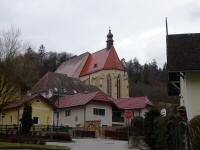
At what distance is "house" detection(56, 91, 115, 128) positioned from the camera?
7319cm

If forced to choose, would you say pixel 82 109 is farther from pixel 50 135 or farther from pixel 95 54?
pixel 95 54

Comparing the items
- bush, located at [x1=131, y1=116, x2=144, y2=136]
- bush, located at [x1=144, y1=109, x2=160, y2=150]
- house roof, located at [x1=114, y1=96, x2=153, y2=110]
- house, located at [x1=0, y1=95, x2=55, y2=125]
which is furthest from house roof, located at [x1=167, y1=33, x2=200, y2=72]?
house roof, located at [x1=114, y1=96, x2=153, y2=110]

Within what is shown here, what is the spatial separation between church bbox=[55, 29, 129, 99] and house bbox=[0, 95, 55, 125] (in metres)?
34.1

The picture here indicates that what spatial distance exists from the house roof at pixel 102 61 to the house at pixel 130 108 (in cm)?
2126

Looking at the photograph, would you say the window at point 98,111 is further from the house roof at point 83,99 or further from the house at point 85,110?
the house roof at point 83,99

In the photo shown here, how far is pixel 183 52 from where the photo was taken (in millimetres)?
27094

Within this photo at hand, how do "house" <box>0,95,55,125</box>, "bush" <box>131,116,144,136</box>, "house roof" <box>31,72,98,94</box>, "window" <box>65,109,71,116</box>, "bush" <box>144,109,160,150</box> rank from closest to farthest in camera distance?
"bush" <box>144,109,160,150</box>
"bush" <box>131,116,144,136</box>
"house" <box>0,95,55,125</box>
"window" <box>65,109,71,116</box>
"house roof" <box>31,72,98,94</box>

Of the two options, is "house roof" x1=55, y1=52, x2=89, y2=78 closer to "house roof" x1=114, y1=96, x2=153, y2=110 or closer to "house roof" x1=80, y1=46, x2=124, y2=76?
"house roof" x1=80, y1=46, x2=124, y2=76

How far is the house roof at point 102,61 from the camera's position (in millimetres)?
110256

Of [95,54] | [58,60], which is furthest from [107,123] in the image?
[58,60]

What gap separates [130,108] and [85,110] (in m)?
13.5

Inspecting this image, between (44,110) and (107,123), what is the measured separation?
1121 cm

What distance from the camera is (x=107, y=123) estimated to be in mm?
76750

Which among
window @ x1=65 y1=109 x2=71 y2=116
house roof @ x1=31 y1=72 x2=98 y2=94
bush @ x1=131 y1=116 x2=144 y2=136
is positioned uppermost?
house roof @ x1=31 y1=72 x2=98 y2=94
